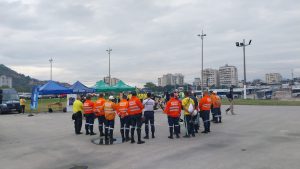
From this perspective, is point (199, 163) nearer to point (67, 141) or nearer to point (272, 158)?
point (272, 158)

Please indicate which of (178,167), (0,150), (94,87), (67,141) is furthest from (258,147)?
(94,87)

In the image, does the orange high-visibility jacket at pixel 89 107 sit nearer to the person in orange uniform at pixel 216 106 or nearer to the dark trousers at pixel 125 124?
the dark trousers at pixel 125 124

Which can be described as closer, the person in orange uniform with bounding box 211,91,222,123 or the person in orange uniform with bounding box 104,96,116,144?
the person in orange uniform with bounding box 104,96,116,144

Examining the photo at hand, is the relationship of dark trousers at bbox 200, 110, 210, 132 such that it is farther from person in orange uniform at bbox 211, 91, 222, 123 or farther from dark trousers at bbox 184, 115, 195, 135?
person in orange uniform at bbox 211, 91, 222, 123

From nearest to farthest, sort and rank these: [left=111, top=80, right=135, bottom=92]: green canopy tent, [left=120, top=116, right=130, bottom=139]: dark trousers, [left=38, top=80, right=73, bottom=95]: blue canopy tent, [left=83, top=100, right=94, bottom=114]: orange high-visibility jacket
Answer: [left=120, top=116, right=130, bottom=139]: dark trousers → [left=83, top=100, right=94, bottom=114]: orange high-visibility jacket → [left=38, top=80, right=73, bottom=95]: blue canopy tent → [left=111, top=80, right=135, bottom=92]: green canopy tent

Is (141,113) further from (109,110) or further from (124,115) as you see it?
(109,110)

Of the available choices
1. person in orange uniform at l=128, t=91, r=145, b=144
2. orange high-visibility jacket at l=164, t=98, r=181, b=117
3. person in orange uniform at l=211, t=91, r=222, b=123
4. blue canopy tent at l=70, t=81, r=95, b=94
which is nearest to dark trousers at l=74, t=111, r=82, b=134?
person in orange uniform at l=128, t=91, r=145, b=144

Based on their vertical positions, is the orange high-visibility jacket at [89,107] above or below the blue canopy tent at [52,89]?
below

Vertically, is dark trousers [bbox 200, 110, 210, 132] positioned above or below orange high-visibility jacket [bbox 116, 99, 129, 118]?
below

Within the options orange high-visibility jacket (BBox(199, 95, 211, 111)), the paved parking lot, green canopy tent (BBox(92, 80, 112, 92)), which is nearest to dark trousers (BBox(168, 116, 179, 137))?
the paved parking lot

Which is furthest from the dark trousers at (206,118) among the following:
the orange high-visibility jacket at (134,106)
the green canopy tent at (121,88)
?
the green canopy tent at (121,88)

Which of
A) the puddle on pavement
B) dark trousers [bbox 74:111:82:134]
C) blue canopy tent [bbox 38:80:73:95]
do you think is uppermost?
blue canopy tent [bbox 38:80:73:95]

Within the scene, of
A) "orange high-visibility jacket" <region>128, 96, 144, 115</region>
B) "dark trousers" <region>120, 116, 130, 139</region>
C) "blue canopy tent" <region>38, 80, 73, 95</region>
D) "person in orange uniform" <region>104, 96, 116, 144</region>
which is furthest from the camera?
"blue canopy tent" <region>38, 80, 73, 95</region>

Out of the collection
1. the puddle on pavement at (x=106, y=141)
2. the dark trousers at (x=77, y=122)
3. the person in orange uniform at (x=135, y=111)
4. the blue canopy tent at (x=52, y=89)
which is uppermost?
the blue canopy tent at (x=52, y=89)
